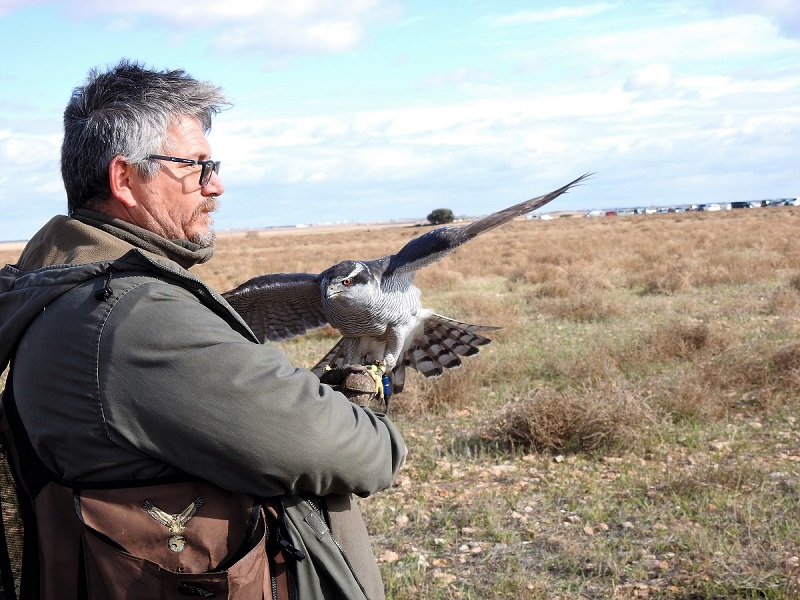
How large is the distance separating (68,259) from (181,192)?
39 cm

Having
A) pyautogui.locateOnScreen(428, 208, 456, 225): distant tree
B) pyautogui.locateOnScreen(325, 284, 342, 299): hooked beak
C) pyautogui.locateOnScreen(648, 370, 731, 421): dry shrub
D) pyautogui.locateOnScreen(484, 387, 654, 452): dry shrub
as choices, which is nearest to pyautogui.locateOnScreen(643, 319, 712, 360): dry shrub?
pyautogui.locateOnScreen(648, 370, 731, 421): dry shrub

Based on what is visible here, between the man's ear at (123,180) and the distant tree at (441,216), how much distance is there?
277 feet

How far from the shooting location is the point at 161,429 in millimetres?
1674

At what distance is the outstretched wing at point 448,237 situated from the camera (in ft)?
14.9

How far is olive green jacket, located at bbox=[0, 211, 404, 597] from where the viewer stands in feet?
5.49

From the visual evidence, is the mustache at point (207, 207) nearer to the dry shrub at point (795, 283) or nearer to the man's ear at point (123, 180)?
the man's ear at point (123, 180)

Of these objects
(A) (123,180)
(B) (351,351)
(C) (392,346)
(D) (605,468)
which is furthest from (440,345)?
(A) (123,180)

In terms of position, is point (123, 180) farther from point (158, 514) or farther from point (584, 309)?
point (584, 309)

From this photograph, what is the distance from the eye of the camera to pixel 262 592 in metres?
1.80

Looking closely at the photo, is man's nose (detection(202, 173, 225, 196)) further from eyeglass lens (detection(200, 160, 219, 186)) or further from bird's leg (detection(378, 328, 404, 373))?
bird's leg (detection(378, 328, 404, 373))

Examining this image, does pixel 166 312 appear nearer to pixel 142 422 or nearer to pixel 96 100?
pixel 142 422

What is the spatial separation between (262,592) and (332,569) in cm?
18

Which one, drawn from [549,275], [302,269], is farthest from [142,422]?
[302,269]

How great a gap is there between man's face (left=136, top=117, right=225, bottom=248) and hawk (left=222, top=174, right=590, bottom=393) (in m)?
2.22
